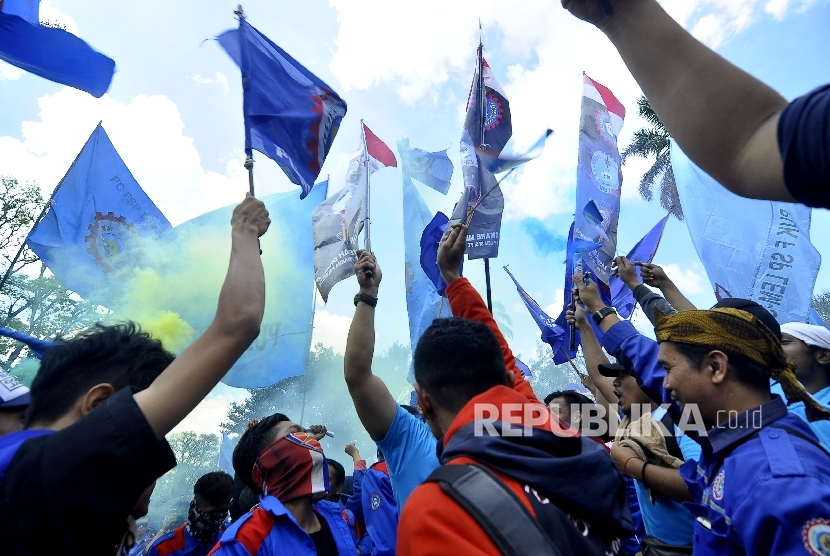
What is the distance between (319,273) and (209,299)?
180cm

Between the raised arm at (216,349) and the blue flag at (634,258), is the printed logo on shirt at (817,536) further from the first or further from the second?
the blue flag at (634,258)

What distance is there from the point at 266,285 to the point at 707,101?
7.48 m

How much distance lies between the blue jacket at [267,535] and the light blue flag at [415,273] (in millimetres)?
5248

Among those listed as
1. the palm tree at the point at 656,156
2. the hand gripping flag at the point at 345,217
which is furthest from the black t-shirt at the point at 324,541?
the palm tree at the point at 656,156

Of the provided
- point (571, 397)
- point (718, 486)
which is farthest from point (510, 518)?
point (571, 397)

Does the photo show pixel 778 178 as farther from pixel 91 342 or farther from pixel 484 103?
pixel 484 103

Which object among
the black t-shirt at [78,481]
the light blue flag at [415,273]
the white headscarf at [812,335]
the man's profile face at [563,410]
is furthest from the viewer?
the light blue flag at [415,273]

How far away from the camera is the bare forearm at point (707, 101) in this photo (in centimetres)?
76

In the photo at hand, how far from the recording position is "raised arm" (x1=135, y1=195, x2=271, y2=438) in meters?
1.28

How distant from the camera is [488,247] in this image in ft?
19.3

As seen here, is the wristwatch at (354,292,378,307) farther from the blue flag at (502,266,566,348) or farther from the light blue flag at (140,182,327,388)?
the blue flag at (502,266,566,348)

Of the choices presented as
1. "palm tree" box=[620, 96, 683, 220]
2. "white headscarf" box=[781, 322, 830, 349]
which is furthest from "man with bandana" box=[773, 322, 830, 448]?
"palm tree" box=[620, 96, 683, 220]

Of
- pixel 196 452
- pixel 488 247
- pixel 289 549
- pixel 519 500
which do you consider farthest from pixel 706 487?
pixel 196 452

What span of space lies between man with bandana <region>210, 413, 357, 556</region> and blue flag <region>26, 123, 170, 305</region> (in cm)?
498
